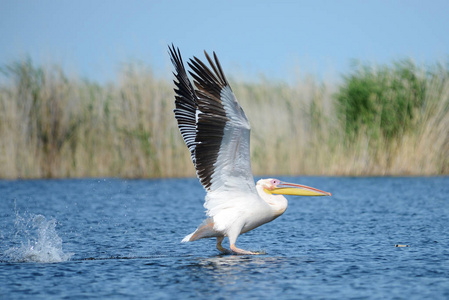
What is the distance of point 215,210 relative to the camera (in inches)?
313

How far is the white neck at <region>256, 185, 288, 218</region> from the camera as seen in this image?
8.14m

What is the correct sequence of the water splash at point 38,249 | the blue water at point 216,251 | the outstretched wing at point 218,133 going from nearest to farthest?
the blue water at point 216,251
the outstretched wing at point 218,133
the water splash at point 38,249

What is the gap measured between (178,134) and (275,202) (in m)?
10.2

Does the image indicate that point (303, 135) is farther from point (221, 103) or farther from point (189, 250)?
point (221, 103)

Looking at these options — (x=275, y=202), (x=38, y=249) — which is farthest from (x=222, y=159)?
(x=38, y=249)

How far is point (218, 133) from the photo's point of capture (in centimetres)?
712

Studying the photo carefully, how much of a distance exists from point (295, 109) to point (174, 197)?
485 centimetres

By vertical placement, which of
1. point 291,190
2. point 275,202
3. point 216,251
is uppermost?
point 291,190

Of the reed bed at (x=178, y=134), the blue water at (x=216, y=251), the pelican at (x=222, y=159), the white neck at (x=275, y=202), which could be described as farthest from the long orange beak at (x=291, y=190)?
the reed bed at (x=178, y=134)

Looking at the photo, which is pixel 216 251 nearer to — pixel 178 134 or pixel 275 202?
pixel 275 202

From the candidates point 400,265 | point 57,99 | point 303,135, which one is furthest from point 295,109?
point 400,265

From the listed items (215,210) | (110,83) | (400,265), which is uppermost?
(110,83)

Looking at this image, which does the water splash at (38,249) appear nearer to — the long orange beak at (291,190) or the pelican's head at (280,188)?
the pelican's head at (280,188)

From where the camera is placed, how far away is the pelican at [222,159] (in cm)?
698
